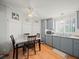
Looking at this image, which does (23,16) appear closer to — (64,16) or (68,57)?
(64,16)

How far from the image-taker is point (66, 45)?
416 cm

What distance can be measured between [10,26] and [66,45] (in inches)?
110

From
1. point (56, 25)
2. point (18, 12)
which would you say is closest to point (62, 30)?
point (56, 25)

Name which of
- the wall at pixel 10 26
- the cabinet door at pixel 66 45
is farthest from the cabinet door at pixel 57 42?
the wall at pixel 10 26

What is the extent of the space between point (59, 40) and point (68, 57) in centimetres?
119

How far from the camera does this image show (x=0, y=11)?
3.62m

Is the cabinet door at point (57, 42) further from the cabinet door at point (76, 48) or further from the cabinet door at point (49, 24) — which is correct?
the cabinet door at point (49, 24)

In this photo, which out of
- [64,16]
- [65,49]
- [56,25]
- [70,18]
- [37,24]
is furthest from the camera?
[37,24]

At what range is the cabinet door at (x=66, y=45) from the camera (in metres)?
3.90

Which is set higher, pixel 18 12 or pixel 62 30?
pixel 18 12

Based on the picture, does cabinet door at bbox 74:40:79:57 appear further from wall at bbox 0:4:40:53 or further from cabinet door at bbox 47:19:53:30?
cabinet door at bbox 47:19:53:30

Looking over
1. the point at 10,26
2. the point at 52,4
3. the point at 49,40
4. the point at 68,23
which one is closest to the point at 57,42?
the point at 49,40

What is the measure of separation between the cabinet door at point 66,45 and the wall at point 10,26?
254 centimetres

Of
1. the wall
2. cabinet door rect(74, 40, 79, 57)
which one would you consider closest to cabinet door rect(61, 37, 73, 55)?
cabinet door rect(74, 40, 79, 57)
